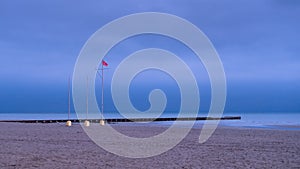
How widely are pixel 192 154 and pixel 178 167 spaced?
10.8 feet

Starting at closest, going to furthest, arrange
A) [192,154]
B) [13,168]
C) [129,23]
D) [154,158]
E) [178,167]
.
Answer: [13,168] < [178,167] < [154,158] < [192,154] < [129,23]

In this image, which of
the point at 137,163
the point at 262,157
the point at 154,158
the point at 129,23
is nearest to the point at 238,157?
the point at 262,157

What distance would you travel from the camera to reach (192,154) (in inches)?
547

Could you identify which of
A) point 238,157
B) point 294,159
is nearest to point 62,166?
point 238,157

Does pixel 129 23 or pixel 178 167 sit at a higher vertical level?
pixel 129 23

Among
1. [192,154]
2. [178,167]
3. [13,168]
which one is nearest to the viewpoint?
[13,168]

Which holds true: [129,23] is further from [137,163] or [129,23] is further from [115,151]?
[137,163]

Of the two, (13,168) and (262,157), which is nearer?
(13,168)

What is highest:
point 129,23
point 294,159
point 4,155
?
point 129,23

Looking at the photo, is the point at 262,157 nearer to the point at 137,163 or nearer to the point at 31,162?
the point at 137,163

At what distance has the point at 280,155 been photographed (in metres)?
13.9

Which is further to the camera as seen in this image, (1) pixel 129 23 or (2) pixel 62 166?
(1) pixel 129 23

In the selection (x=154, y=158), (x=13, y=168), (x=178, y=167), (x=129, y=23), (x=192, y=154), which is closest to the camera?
(x=13, y=168)

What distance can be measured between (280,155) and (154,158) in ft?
15.0
